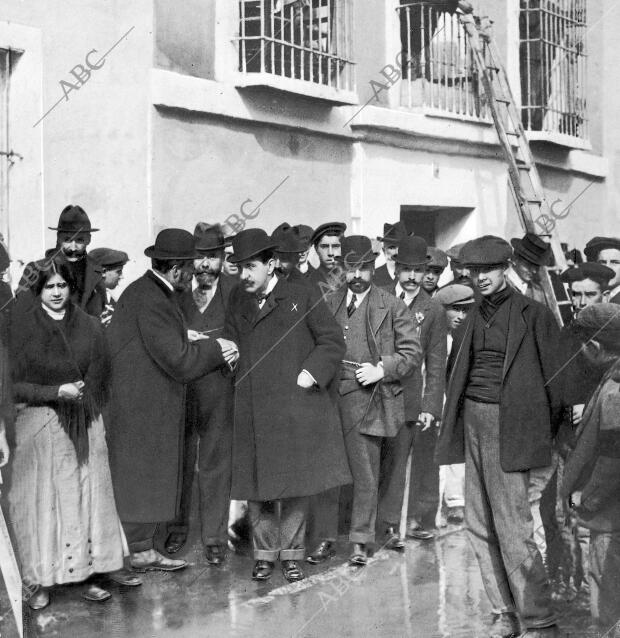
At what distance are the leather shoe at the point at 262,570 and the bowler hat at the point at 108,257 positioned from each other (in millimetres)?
2213

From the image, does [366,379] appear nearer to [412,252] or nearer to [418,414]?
[418,414]

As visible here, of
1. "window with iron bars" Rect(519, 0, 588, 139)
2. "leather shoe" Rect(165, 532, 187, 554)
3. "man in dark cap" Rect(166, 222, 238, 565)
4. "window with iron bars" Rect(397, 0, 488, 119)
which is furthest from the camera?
"window with iron bars" Rect(519, 0, 588, 139)

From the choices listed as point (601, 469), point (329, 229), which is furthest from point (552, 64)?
point (601, 469)

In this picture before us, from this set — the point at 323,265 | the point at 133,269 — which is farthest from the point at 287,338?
the point at 133,269

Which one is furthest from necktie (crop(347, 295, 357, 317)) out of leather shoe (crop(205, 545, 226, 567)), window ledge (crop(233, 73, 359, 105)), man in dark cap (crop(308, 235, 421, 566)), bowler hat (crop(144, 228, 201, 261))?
window ledge (crop(233, 73, 359, 105))

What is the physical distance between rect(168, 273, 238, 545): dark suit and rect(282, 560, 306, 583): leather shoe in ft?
1.89

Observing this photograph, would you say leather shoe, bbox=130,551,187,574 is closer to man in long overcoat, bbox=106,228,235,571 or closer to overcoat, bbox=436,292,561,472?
man in long overcoat, bbox=106,228,235,571

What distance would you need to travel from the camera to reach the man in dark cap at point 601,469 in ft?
17.1

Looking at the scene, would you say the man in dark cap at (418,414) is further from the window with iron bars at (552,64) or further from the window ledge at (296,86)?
the window with iron bars at (552,64)

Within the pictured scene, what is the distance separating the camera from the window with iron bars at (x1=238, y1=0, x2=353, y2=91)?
31.3ft

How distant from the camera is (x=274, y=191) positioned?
9.88 meters

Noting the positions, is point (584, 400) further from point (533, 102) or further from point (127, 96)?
point (533, 102)

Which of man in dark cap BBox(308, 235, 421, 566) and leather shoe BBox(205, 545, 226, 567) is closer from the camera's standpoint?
leather shoe BBox(205, 545, 226, 567)

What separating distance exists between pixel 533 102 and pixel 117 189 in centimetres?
580
